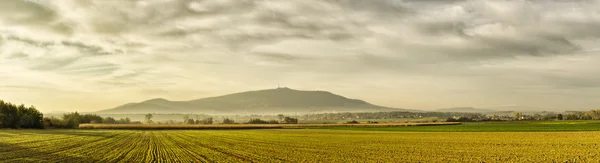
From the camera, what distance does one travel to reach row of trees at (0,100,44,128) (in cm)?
9356

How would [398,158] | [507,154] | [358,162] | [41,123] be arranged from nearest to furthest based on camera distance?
[358,162], [398,158], [507,154], [41,123]

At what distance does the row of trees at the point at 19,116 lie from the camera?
93.6m

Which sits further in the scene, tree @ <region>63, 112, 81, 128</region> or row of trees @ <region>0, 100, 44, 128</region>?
tree @ <region>63, 112, 81, 128</region>

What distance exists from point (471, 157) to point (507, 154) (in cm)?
361

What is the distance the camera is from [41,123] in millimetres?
101688

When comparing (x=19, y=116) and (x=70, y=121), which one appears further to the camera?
(x=70, y=121)

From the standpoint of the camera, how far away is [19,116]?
9775cm

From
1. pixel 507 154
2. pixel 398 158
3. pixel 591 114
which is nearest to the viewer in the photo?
pixel 398 158

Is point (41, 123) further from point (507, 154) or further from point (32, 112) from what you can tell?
point (507, 154)

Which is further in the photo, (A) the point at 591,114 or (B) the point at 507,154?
(A) the point at 591,114

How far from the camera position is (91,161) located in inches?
1037

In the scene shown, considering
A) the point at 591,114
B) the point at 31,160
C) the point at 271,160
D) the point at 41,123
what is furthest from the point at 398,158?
the point at 591,114

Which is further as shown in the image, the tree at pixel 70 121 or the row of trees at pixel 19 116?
the tree at pixel 70 121

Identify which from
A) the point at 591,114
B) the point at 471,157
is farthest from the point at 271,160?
the point at 591,114
